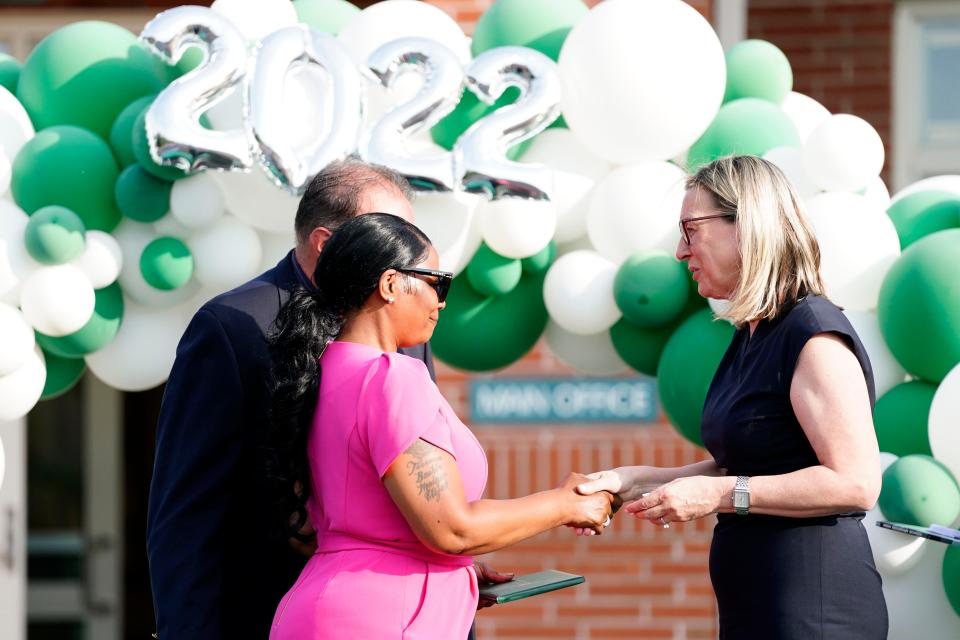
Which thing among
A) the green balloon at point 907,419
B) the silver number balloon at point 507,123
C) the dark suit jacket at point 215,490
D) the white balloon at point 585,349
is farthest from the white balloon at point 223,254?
the green balloon at point 907,419

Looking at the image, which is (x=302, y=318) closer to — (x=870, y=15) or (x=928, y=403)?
(x=928, y=403)

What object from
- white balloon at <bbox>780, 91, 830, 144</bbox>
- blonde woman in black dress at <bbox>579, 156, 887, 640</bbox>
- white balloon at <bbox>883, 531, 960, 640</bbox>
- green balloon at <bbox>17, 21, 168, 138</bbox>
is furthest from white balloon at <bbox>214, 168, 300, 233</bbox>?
white balloon at <bbox>883, 531, 960, 640</bbox>

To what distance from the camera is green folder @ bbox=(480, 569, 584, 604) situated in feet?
6.78

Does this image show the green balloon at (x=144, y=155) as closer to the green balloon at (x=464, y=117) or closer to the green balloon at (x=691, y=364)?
the green balloon at (x=464, y=117)

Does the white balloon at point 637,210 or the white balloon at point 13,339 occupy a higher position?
the white balloon at point 637,210

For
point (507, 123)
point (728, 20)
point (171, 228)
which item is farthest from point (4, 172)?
point (728, 20)

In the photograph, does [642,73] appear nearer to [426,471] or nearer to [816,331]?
[816,331]

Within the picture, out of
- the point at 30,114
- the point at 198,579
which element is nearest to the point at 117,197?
the point at 30,114

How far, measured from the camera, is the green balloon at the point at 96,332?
3184 millimetres

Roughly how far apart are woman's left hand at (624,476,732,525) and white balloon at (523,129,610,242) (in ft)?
4.15

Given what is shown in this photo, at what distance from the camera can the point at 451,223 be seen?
3193 millimetres

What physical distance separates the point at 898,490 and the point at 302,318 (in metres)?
1.56

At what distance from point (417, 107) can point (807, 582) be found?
149 centimetres

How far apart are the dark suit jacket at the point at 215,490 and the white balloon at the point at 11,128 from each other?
1276mm
